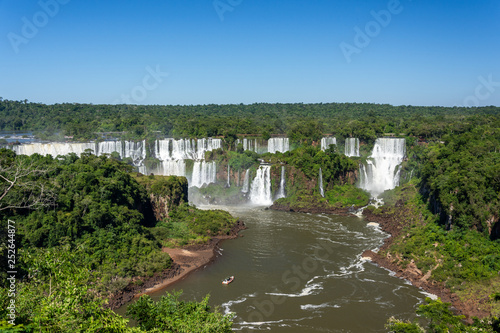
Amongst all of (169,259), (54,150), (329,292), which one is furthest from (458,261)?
(54,150)

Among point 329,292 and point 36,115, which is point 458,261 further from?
point 36,115

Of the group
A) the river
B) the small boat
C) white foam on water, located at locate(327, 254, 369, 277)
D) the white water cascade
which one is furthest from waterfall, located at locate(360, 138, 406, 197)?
the small boat

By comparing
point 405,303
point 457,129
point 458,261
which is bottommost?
point 405,303

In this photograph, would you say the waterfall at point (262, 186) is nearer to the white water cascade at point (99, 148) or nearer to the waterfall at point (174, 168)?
the waterfall at point (174, 168)

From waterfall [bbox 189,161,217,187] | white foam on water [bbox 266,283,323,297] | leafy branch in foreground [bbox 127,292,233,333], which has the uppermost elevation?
waterfall [bbox 189,161,217,187]

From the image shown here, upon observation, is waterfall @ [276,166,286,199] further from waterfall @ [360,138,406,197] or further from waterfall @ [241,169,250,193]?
waterfall @ [360,138,406,197]

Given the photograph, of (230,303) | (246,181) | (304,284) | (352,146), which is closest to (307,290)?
(304,284)
